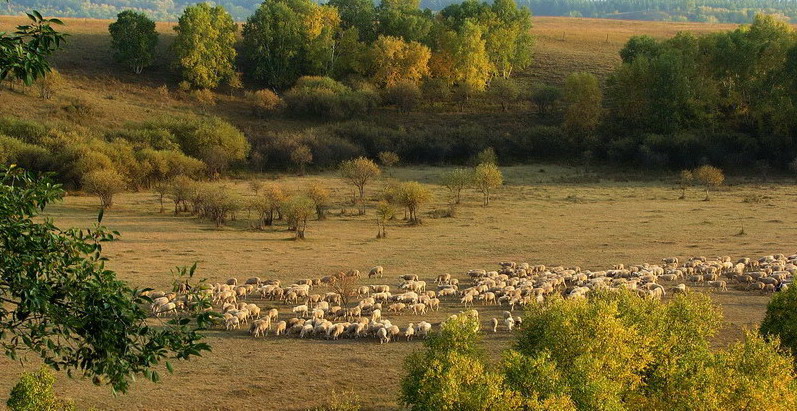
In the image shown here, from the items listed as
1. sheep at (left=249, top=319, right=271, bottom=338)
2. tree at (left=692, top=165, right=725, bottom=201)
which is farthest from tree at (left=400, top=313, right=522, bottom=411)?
tree at (left=692, top=165, right=725, bottom=201)

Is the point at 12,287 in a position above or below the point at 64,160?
above

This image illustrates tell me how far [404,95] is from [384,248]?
44.5 metres

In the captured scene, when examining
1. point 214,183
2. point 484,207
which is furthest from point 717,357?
point 214,183

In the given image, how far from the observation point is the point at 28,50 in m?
7.78

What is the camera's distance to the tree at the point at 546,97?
8094 cm

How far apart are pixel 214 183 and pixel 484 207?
20358 millimetres

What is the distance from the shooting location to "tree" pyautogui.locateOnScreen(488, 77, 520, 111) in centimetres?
8306

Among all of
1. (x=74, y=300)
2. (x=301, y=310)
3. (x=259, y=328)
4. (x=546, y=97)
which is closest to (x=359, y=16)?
(x=546, y=97)

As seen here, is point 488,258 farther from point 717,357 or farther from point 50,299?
point 50,299

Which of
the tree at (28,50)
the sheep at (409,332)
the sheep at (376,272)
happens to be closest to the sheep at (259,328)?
the sheep at (409,332)

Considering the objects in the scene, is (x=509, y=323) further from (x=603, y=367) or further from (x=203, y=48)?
(x=203, y=48)

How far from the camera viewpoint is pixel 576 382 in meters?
14.8

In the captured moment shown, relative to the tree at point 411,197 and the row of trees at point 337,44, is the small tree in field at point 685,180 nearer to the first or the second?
the tree at point 411,197

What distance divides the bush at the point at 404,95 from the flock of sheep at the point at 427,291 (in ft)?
160
